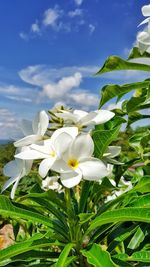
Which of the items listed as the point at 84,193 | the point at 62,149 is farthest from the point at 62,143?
the point at 84,193

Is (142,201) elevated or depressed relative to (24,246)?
elevated

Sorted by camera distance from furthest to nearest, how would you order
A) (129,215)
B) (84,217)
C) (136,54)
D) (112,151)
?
(136,54)
(112,151)
(84,217)
(129,215)

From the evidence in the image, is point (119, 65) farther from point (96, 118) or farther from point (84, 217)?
point (84, 217)

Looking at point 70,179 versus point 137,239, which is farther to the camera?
point 137,239

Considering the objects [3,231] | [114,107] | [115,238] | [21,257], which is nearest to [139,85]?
[114,107]

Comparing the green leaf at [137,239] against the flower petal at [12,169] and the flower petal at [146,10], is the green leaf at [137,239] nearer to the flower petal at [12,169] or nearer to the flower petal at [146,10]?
the flower petal at [12,169]

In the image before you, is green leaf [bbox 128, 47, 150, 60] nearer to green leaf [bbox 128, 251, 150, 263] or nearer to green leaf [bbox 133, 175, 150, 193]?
green leaf [bbox 133, 175, 150, 193]

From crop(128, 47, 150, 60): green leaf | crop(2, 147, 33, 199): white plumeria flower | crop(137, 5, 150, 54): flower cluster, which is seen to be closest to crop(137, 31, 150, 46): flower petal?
crop(137, 5, 150, 54): flower cluster

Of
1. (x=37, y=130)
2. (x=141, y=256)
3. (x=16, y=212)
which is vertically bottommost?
(x=141, y=256)
